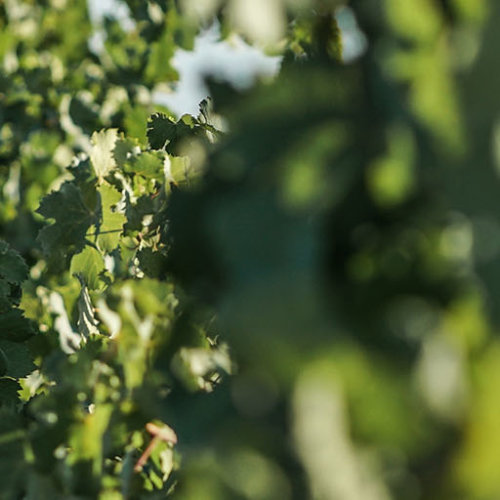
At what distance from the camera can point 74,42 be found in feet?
14.2

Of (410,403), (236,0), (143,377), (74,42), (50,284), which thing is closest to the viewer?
(410,403)

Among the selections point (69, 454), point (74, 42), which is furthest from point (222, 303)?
point (74, 42)

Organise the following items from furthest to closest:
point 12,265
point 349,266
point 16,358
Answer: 1. point 12,265
2. point 16,358
3. point 349,266

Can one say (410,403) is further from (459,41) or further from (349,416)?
(459,41)

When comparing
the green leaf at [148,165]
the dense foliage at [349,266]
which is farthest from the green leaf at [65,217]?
the dense foliage at [349,266]

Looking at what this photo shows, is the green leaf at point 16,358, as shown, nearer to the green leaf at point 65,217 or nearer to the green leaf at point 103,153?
the green leaf at point 65,217

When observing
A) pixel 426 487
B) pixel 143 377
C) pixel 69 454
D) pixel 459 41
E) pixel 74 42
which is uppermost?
pixel 459 41

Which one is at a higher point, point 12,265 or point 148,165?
point 148,165

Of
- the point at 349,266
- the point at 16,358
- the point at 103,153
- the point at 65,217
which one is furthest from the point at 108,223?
the point at 349,266

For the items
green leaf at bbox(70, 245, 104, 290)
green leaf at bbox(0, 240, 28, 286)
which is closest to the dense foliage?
green leaf at bbox(70, 245, 104, 290)

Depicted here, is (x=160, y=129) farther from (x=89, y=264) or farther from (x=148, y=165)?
(x=89, y=264)

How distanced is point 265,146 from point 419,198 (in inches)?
5.0

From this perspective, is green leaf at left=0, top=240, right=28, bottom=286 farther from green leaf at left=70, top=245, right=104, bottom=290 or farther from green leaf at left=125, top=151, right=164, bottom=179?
green leaf at left=125, top=151, right=164, bottom=179

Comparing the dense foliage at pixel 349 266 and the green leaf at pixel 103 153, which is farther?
the green leaf at pixel 103 153
